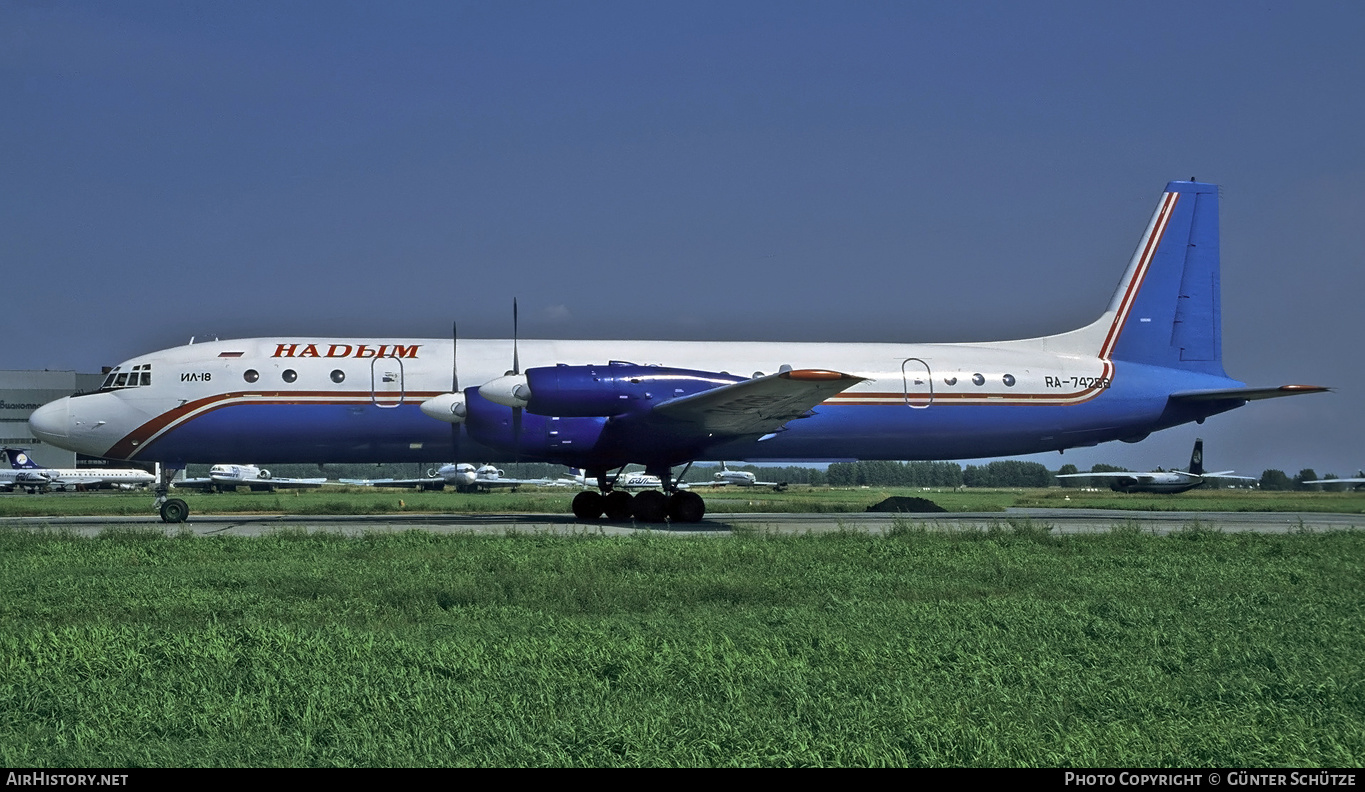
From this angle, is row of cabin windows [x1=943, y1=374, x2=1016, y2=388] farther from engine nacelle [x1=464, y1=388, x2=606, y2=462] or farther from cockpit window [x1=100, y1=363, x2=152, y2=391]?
cockpit window [x1=100, y1=363, x2=152, y2=391]

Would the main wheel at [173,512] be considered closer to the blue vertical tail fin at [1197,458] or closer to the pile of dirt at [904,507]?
the pile of dirt at [904,507]

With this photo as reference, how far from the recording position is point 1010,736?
17.2ft

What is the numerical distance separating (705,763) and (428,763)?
1.26 metres

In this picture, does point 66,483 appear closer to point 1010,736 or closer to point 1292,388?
point 1292,388

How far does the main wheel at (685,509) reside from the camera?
22.4m

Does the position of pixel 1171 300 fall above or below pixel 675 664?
above

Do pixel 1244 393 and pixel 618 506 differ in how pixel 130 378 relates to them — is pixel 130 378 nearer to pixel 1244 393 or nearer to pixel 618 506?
pixel 618 506

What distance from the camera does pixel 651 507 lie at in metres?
22.6

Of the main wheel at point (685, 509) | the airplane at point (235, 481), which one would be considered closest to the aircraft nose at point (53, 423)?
the main wheel at point (685, 509)

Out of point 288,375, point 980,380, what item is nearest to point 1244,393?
point 980,380

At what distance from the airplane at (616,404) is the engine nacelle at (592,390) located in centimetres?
3

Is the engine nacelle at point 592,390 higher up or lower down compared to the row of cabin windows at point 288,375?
lower down

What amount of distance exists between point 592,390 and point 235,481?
5083 cm

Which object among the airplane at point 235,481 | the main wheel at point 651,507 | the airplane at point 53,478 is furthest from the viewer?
the airplane at point 53,478
